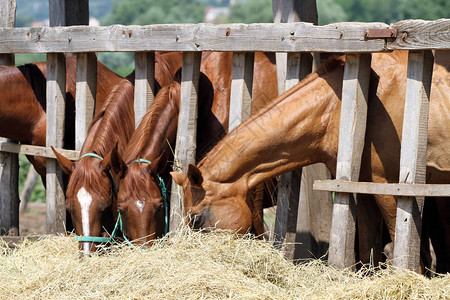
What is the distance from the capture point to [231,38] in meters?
4.86

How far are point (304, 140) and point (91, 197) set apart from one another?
157 centimetres

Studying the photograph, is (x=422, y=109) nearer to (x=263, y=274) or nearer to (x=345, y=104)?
(x=345, y=104)

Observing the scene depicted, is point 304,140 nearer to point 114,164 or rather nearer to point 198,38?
point 198,38

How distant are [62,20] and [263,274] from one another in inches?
150

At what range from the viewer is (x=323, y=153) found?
4.78 metres

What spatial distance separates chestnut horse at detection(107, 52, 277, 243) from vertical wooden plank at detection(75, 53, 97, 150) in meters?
0.74

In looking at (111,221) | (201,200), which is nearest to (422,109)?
(201,200)

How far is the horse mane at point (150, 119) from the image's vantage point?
4.99m

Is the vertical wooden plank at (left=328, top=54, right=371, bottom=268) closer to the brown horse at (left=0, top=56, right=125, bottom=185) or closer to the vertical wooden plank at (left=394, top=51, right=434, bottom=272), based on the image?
the vertical wooden plank at (left=394, top=51, right=434, bottom=272)

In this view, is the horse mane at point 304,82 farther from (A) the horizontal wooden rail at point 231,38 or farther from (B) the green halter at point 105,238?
(B) the green halter at point 105,238

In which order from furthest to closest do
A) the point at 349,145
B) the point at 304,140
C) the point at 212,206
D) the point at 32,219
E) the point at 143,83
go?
the point at 32,219
the point at 143,83
the point at 304,140
the point at 212,206
the point at 349,145

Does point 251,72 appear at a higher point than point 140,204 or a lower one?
higher

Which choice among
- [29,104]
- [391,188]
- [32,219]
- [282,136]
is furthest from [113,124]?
[32,219]

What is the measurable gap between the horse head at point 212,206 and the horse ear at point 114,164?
50 centimetres
